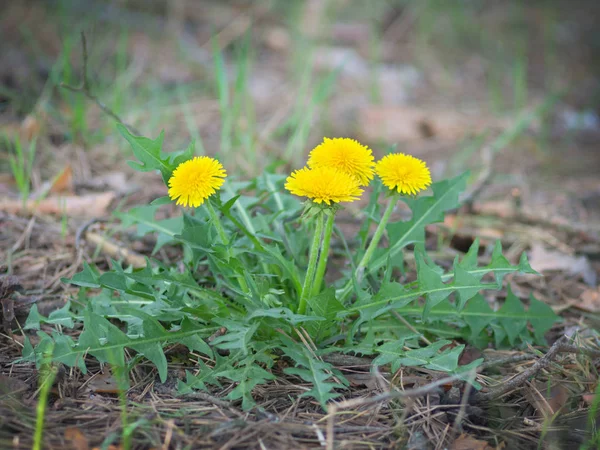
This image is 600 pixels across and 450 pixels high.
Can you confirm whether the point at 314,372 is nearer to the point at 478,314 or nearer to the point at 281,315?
the point at 281,315

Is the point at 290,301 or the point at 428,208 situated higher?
the point at 428,208

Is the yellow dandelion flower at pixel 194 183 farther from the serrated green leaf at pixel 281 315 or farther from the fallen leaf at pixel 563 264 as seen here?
the fallen leaf at pixel 563 264

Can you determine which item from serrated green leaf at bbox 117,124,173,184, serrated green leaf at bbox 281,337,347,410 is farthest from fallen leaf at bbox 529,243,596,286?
serrated green leaf at bbox 117,124,173,184

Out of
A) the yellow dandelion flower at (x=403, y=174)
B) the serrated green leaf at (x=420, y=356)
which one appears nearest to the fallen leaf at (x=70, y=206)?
the yellow dandelion flower at (x=403, y=174)

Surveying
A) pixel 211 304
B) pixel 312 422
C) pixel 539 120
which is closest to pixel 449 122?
pixel 539 120

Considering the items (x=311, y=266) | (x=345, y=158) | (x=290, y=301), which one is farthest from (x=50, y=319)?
(x=345, y=158)

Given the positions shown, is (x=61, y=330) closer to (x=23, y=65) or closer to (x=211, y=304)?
(x=211, y=304)

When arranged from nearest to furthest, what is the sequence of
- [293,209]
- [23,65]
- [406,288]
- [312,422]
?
[312,422], [406,288], [293,209], [23,65]
